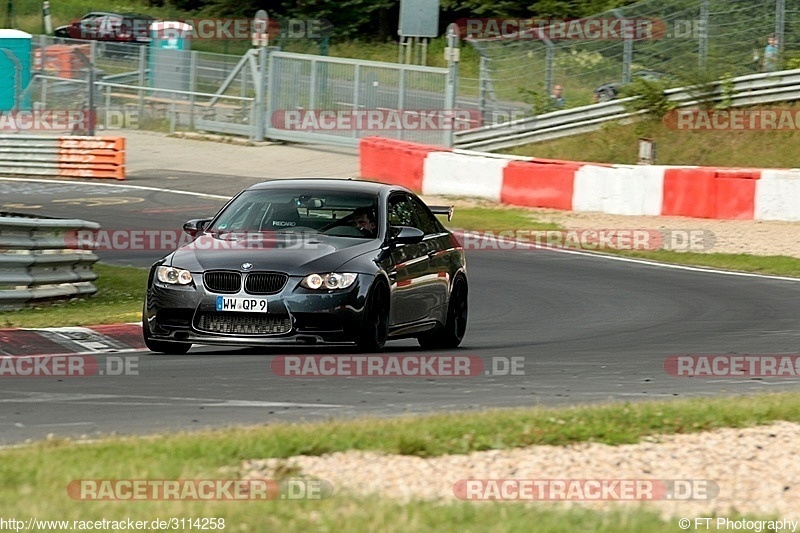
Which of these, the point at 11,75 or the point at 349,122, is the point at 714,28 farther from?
the point at 11,75

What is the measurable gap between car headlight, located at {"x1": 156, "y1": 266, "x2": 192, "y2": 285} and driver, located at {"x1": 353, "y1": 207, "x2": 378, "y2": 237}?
60.7 inches

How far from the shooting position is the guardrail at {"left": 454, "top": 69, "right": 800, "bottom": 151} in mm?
28953

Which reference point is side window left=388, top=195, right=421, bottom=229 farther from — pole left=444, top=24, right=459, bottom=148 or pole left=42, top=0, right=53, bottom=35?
pole left=42, top=0, right=53, bottom=35

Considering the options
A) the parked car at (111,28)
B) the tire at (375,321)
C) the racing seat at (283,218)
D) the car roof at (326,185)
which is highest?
the parked car at (111,28)

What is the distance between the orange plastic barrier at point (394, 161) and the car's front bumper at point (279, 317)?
57.9 feet

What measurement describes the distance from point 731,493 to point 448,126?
26.4 metres

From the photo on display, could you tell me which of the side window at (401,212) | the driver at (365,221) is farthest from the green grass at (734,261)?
the driver at (365,221)

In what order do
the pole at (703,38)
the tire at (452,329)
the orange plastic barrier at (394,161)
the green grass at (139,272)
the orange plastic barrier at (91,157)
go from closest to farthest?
the tire at (452,329) → the green grass at (139,272) → the orange plastic barrier at (394,161) → the pole at (703,38) → the orange plastic barrier at (91,157)

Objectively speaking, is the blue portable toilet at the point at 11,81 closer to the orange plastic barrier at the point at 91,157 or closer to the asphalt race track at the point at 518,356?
the orange plastic barrier at the point at 91,157

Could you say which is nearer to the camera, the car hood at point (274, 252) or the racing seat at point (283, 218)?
the car hood at point (274, 252)

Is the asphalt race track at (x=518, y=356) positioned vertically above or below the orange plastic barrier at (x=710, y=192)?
below

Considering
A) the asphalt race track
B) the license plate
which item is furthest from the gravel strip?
the license plate

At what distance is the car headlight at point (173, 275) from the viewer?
1115 centimetres

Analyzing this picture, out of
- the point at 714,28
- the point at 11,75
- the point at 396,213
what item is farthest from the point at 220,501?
the point at 11,75
